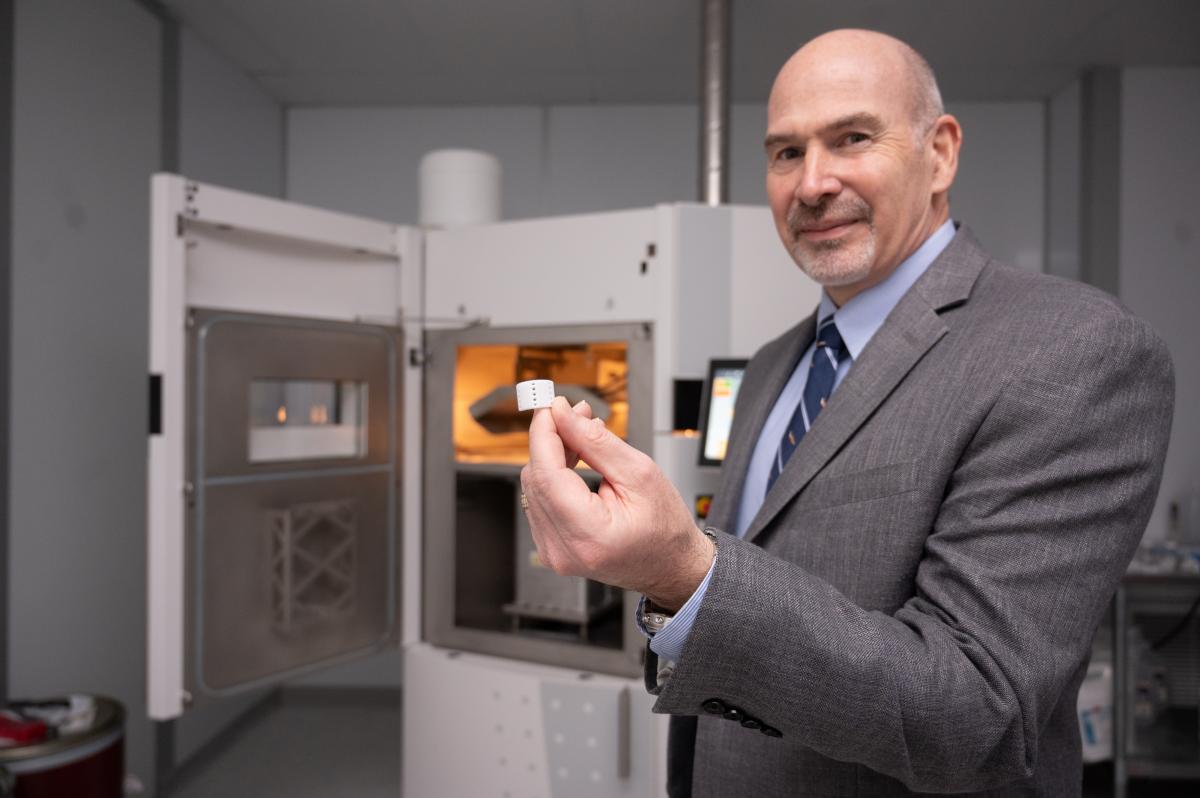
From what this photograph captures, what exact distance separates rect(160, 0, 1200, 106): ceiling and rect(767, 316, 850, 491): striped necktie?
1987 mm

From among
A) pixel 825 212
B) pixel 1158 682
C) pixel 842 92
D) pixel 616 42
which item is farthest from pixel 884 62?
pixel 1158 682

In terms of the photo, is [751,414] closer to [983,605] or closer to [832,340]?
[832,340]

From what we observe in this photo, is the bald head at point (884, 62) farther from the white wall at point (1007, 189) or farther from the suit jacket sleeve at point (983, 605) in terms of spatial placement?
the white wall at point (1007, 189)

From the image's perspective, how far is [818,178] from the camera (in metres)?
0.94

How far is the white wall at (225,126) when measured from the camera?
2.83 m

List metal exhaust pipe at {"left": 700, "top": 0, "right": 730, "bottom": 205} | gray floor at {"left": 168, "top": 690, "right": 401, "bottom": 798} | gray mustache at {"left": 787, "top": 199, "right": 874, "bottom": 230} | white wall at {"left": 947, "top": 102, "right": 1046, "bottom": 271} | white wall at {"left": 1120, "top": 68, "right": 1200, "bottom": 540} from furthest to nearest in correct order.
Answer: white wall at {"left": 947, "top": 102, "right": 1046, "bottom": 271} < white wall at {"left": 1120, "top": 68, "right": 1200, "bottom": 540} < gray floor at {"left": 168, "top": 690, "right": 401, "bottom": 798} < metal exhaust pipe at {"left": 700, "top": 0, "right": 730, "bottom": 205} < gray mustache at {"left": 787, "top": 199, "right": 874, "bottom": 230}

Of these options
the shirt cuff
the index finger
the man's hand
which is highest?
the index finger

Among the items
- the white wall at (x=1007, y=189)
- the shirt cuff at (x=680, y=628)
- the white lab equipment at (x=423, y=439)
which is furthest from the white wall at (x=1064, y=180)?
the shirt cuff at (x=680, y=628)

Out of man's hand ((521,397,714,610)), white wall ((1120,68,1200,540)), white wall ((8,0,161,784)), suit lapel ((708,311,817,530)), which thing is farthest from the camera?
white wall ((1120,68,1200,540))

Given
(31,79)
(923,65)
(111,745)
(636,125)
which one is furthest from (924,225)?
(636,125)

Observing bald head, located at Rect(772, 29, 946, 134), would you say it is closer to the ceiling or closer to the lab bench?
the ceiling

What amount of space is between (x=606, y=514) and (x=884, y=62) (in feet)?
2.24

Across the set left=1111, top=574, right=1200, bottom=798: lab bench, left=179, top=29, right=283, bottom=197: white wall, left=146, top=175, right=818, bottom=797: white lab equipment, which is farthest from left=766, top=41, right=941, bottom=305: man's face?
left=179, top=29, right=283, bottom=197: white wall

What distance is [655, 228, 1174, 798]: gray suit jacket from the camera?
600mm
